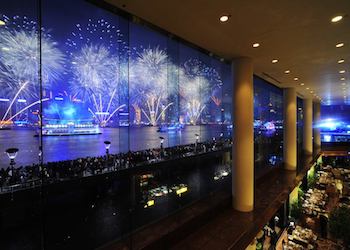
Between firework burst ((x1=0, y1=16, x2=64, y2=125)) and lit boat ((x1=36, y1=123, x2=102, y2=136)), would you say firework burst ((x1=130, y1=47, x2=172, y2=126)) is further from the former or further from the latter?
firework burst ((x1=0, y1=16, x2=64, y2=125))

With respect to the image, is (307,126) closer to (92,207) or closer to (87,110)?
(92,207)

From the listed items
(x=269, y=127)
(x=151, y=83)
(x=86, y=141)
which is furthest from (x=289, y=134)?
(x=86, y=141)

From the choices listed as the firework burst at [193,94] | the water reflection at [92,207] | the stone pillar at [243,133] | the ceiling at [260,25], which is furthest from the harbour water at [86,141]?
the ceiling at [260,25]

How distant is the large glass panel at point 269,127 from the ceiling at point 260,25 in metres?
4.06

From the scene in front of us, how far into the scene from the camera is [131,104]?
13.9 ft

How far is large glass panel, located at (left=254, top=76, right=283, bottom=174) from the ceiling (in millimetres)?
4060

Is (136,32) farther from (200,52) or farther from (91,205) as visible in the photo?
(91,205)

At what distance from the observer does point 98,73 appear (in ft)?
14.1

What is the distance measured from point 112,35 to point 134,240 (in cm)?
363

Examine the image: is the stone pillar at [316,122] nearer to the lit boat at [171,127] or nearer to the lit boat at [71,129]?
the lit boat at [171,127]

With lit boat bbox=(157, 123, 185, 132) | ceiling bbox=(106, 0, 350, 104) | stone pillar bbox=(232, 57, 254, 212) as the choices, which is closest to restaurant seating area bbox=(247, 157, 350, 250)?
stone pillar bbox=(232, 57, 254, 212)

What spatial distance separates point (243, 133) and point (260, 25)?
2493 mm

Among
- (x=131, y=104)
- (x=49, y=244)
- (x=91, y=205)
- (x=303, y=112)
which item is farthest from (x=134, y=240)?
(x=303, y=112)

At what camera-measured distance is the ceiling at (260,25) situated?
9.27 ft
